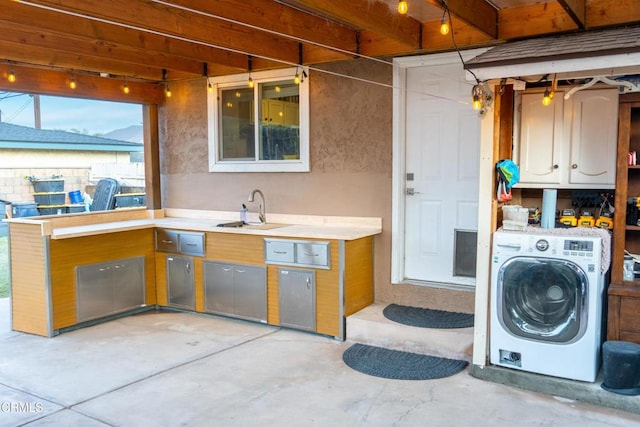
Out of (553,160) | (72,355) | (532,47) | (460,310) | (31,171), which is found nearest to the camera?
(532,47)

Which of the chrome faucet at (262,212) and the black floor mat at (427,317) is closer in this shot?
the black floor mat at (427,317)

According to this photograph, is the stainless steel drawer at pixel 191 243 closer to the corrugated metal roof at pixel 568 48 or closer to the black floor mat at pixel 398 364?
the black floor mat at pixel 398 364

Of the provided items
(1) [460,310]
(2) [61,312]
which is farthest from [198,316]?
(1) [460,310]

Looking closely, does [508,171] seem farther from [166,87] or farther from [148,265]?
[166,87]

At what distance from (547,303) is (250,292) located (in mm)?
2749

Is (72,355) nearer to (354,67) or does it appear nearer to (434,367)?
(434,367)

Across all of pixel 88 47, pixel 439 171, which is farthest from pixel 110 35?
pixel 439 171

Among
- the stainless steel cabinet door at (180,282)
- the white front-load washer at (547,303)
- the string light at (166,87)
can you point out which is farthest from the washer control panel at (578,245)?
the string light at (166,87)

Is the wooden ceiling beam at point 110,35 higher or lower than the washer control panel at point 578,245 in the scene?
higher

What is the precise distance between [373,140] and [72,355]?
323cm

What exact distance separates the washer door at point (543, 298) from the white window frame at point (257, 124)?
2.53 metres

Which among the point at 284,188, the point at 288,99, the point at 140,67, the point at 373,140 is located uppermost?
the point at 140,67

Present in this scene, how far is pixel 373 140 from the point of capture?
5.08m

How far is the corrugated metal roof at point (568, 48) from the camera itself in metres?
3.07
